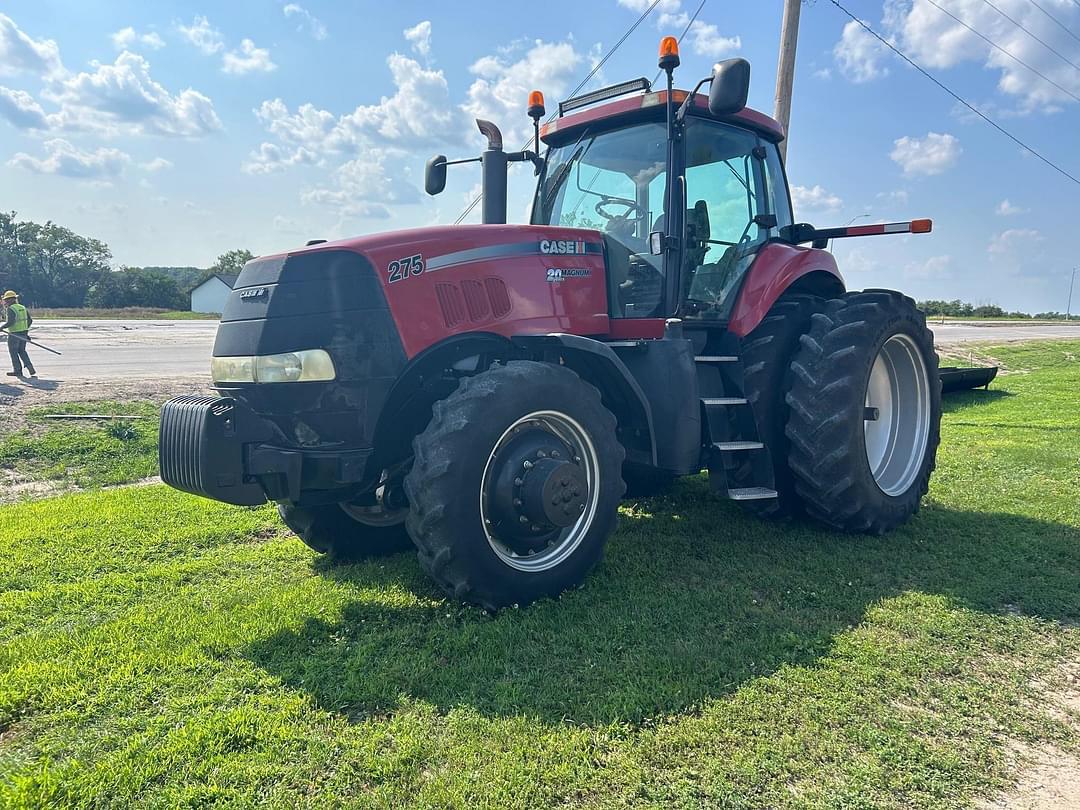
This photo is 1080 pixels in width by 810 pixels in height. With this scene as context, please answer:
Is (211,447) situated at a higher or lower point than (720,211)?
lower

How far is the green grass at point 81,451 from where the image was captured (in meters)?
7.13

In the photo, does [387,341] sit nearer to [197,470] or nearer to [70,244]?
[197,470]

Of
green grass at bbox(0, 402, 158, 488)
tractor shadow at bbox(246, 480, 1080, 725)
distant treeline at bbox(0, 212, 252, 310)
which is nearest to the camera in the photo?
tractor shadow at bbox(246, 480, 1080, 725)

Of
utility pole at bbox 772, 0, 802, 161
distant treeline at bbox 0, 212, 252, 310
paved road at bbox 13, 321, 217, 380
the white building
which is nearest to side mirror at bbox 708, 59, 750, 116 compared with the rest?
utility pole at bbox 772, 0, 802, 161

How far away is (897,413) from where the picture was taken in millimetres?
5699

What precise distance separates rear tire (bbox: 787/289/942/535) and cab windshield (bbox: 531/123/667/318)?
3.65ft

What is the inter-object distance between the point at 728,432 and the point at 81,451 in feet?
21.7

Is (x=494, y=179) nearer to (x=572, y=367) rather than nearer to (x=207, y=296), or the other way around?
(x=572, y=367)

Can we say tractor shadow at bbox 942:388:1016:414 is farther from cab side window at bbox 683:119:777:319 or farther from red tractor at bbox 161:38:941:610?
cab side window at bbox 683:119:777:319

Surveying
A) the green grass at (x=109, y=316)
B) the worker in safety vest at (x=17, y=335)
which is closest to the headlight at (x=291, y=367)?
the worker in safety vest at (x=17, y=335)

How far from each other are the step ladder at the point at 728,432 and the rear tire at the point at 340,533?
1.95 m

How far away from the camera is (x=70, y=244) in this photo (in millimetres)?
73500

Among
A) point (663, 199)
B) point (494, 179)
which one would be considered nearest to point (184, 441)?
point (494, 179)

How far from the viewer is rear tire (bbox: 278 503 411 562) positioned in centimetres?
439
